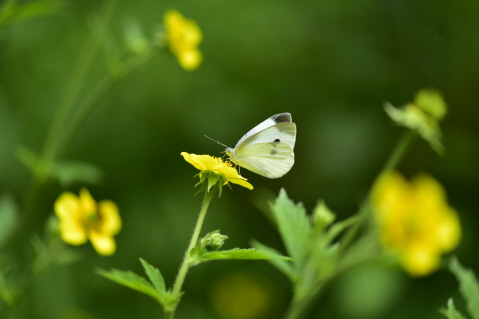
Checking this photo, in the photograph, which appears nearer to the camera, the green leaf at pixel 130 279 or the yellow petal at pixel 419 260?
the green leaf at pixel 130 279

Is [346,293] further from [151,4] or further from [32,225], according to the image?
[151,4]

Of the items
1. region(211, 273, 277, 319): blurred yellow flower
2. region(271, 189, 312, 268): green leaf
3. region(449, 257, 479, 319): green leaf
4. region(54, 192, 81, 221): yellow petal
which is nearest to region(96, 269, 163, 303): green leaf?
region(271, 189, 312, 268): green leaf

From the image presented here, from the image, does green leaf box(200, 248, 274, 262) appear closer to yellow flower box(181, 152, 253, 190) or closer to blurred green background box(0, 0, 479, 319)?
yellow flower box(181, 152, 253, 190)

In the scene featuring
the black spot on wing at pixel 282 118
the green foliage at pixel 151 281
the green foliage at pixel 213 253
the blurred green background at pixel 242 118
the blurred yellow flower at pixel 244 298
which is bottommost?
the blurred yellow flower at pixel 244 298

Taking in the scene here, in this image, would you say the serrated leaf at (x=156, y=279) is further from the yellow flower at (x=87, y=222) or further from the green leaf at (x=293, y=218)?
the yellow flower at (x=87, y=222)

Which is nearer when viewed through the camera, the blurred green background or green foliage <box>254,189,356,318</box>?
green foliage <box>254,189,356,318</box>

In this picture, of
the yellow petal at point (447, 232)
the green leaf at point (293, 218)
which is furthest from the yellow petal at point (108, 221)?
the yellow petal at point (447, 232)
